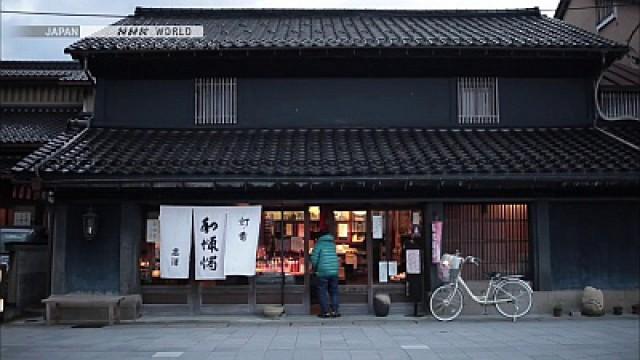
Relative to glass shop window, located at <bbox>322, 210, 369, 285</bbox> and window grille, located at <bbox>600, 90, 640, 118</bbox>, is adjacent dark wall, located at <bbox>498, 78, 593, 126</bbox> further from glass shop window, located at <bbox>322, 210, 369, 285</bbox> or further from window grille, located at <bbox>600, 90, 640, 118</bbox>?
glass shop window, located at <bbox>322, 210, 369, 285</bbox>

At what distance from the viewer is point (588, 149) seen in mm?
12594

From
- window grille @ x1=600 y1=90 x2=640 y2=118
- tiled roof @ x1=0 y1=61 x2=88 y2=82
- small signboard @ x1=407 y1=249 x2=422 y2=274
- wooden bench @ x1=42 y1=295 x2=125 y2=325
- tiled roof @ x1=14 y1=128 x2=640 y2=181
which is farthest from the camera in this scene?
tiled roof @ x1=0 y1=61 x2=88 y2=82

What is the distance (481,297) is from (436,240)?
1.57 metres

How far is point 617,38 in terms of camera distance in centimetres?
1777

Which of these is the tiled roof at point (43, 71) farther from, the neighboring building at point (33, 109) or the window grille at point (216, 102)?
the window grille at point (216, 102)

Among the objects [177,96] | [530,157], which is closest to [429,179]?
[530,157]

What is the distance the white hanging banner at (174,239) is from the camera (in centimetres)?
1231

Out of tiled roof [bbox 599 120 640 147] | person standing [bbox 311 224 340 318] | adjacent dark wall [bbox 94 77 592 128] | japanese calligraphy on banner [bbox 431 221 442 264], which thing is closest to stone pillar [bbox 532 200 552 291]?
japanese calligraphy on banner [bbox 431 221 442 264]

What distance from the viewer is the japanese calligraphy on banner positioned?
1228 cm

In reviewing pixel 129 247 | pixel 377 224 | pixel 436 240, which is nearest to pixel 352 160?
pixel 377 224

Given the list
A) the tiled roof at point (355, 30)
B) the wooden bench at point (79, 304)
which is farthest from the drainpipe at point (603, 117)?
the wooden bench at point (79, 304)

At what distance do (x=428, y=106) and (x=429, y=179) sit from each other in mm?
3035

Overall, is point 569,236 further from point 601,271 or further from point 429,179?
point 429,179

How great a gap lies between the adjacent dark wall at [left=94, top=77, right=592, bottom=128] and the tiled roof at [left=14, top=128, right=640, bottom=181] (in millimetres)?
281
